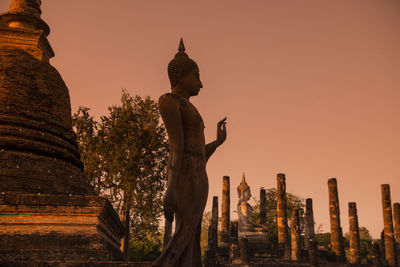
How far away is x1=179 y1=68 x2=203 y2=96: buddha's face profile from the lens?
425 cm

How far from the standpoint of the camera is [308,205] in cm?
2769

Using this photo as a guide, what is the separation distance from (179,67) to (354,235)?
2779 centimetres

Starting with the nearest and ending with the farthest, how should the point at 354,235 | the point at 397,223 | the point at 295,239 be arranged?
the point at 295,239
the point at 354,235
the point at 397,223

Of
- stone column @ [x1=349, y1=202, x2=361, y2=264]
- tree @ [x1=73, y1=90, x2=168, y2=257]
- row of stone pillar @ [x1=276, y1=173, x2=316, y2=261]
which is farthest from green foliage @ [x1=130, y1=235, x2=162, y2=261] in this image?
stone column @ [x1=349, y1=202, x2=361, y2=264]

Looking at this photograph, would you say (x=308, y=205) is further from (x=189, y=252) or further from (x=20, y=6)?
(x=189, y=252)

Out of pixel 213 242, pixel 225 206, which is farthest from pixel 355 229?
pixel 213 242

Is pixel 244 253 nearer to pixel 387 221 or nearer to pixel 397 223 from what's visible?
pixel 387 221

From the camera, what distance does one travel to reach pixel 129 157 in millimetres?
23125

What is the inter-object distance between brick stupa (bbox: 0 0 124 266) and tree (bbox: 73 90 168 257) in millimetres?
13411

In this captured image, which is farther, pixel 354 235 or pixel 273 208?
pixel 273 208

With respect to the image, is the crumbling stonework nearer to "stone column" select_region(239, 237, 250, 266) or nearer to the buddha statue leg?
"stone column" select_region(239, 237, 250, 266)

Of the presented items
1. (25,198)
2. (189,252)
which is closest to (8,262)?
(25,198)

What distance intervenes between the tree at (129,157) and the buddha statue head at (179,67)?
18.4 m

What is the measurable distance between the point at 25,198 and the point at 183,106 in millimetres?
3787
